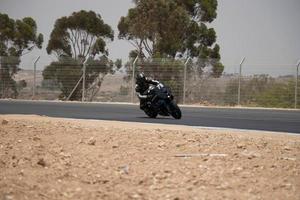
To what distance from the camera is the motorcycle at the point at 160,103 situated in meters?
16.7

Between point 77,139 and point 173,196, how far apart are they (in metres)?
4.20

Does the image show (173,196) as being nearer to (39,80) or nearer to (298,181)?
(298,181)

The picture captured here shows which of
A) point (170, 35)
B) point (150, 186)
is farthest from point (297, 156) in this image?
point (170, 35)

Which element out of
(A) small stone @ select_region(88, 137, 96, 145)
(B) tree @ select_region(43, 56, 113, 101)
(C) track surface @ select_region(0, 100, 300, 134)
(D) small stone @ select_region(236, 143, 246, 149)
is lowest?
(A) small stone @ select_region(88, 137, 96, 145)

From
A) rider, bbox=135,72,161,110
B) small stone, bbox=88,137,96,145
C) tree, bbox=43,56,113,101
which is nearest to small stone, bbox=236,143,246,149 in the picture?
small stone, bbox=88,137,96,145

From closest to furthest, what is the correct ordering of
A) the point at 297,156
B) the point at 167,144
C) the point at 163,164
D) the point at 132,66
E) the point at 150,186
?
the point at 150,186 < the point at 163,164 < the point at 297,156 < the point at 167,144 < the point at 132,66

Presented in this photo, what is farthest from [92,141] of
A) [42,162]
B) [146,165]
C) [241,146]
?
[241,146]

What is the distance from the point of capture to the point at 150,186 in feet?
21.8

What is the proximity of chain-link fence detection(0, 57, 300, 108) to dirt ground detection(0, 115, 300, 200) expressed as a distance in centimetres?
1551

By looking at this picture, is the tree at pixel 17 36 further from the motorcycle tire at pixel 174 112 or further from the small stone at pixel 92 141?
the small stone at pixel 92 141

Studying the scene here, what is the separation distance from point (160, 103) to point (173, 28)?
1896 cm

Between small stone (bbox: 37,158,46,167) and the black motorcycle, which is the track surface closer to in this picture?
the black motorcycle

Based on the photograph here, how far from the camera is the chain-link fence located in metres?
26.4

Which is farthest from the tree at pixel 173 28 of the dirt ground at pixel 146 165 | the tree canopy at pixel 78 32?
the dirt ground at pixel 146 165
